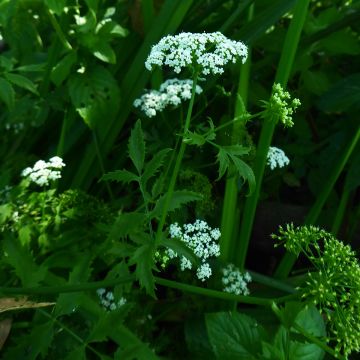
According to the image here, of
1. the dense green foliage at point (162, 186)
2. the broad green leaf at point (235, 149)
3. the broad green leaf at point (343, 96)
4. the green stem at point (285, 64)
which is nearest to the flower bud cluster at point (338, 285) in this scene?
the dense green foliage at point (162, 186)

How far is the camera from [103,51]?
2162mm

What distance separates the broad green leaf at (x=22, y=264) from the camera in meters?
1.74

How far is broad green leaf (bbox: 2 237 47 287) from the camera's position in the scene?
1.74m

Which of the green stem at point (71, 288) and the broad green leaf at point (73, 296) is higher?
the green stem at point (71, 288)

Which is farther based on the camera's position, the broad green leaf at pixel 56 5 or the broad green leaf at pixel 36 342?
the broad green leaf at pixel 56 5

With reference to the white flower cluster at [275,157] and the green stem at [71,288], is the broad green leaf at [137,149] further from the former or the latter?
the white flower cluster at [275,157]

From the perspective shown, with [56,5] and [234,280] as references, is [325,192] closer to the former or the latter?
[234,280]

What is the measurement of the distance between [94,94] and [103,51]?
16 cm

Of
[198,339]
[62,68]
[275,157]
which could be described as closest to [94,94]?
[62,68]

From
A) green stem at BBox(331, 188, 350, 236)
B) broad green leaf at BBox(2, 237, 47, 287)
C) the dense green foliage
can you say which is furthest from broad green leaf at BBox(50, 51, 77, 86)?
green stem at BBox(331, 188, 350, 236)

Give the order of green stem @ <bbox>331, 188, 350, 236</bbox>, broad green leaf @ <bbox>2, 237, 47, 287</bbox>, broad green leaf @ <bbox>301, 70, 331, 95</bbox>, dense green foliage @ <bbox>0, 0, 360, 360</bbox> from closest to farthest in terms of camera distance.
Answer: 1. dense green foliage @ <bbox>0, 0, 360, 360</bbox>
2. broad green leaf @ <bbox>2, 237, 47, 287</bbox>
3. green stem @ <bbox>331, 188, 350, 236</bbox>
4. broad green leaf @ <bbox>301, 70, 331, 95</bbox>

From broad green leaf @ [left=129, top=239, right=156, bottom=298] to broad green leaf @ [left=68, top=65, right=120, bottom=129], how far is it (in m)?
0.89

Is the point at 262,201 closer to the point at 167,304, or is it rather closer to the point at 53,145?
the point at 167,304

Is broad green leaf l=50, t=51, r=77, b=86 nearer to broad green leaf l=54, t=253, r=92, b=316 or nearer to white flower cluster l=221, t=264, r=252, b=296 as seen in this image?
broad green leaf l=54, t=253, r=92, b=316
